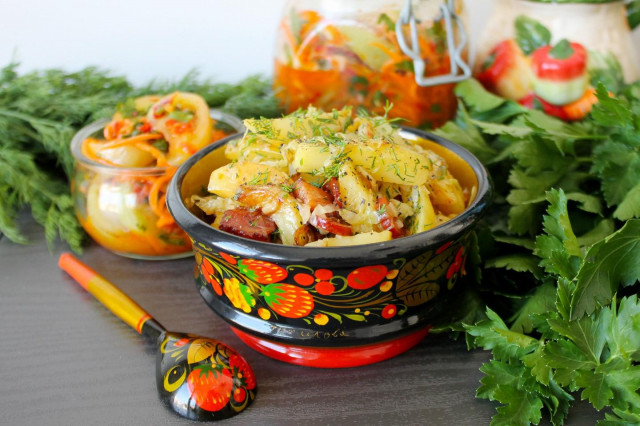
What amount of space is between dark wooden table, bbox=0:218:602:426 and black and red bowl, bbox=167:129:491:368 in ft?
0.13

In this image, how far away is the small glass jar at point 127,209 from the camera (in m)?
1.11

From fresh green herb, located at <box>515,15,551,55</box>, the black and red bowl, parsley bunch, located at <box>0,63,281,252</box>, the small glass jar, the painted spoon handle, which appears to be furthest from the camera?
fresh green herb, located at <box>515,15,551,55</box>

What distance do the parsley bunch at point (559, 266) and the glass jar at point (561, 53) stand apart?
10 cm

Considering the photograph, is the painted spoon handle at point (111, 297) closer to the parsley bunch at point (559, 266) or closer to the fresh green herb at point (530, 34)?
the parsley bunch at point (559, 266)

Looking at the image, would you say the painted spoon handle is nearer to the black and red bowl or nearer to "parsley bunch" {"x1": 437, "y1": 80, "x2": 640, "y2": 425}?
the black and red bowl

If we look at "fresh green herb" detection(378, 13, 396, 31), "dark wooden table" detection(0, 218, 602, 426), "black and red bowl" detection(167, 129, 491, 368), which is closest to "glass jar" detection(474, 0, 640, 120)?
"fresh green herb" detection(378, 13, 396, 31)

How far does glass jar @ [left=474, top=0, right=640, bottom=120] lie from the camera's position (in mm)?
1308

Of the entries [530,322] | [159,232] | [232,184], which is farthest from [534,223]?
[159,232]

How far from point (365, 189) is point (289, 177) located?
12 centimetres

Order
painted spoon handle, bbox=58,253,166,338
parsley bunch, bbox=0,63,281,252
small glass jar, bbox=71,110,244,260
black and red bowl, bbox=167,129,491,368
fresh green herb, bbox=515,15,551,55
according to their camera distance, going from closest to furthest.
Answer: black and red bowl, bbox=167,129,491,368 < painted spoon handle, bbox=58,253,166,338 < small glass jar, bbox=71,110,244,260 < parsley bunch, bbox=0,63,281,252 < fresh green herb, bbox=515,15,551,55

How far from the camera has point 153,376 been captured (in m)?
0.90

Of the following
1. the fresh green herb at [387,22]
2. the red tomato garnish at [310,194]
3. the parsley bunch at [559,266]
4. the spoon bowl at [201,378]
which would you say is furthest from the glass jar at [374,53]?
the spoon bowl at [201,378]

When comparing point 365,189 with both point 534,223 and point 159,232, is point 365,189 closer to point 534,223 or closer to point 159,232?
point 534,223

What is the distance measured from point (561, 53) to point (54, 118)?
3.67ft
